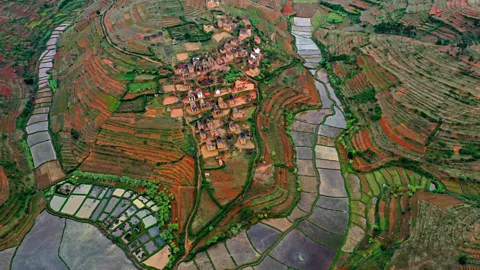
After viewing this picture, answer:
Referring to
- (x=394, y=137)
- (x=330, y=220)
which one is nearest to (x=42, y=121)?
(x=330, y=220)

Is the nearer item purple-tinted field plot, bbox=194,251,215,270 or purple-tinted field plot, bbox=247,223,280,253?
purple-tinted field plot, bbox=194,251,215,270

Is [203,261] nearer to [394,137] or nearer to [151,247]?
[151,247]

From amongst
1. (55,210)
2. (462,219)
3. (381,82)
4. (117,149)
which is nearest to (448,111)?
(381,82)

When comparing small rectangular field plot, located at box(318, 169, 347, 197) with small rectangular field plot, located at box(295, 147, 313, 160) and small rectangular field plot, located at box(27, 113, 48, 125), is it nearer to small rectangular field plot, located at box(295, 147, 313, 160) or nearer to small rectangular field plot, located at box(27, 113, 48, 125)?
small rectangular field plot, located at box(295, 147, 313, 160)

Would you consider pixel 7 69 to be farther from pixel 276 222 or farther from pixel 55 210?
pixel 276 222

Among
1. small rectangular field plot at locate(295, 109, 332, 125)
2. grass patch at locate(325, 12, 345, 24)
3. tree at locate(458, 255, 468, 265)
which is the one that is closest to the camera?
tree at locate(458, 255, 468, 265)

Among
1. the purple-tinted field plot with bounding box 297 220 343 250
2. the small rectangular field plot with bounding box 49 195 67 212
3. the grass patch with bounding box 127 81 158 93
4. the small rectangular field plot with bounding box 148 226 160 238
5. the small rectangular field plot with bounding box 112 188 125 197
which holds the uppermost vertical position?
the grass patch with bounding box 127 81 158 93

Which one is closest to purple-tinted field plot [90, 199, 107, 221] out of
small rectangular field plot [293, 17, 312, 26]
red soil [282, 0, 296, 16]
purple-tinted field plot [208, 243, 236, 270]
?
purple-tinted field plot [208, 243, 236, 270]
